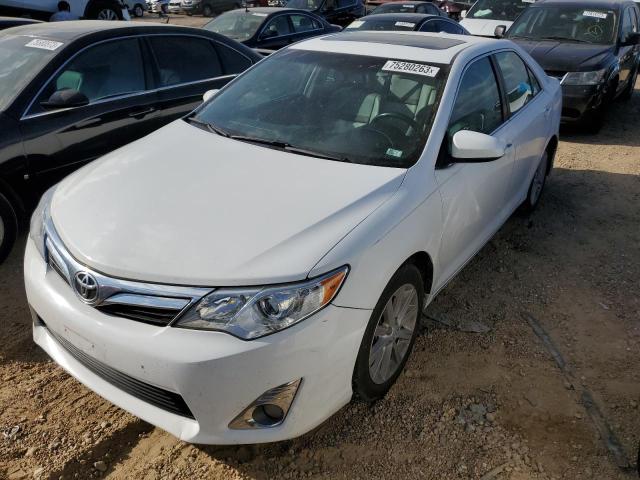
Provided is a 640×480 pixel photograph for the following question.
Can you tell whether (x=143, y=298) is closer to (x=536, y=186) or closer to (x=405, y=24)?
(x=536, y=186)

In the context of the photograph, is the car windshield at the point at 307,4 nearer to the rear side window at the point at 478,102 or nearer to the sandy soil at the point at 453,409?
the rear side window at the point at 478,102

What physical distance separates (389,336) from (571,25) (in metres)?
7.04

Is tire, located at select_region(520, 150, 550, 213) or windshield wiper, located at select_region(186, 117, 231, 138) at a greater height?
windshield wiper, located at select_region(186, 117, 231, 138)

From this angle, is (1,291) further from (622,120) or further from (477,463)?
(622,120)

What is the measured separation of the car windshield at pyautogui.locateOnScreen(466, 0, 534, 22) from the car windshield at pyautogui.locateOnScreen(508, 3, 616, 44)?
3.37 metres

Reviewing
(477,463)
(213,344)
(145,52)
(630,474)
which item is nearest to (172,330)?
(213,344)

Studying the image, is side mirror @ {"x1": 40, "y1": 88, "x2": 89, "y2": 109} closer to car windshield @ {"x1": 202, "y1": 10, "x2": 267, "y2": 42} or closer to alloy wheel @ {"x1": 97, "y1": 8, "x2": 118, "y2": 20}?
car windshield @ {"x1": 202, "y1": 10, "x2": 267, "y2": 42}

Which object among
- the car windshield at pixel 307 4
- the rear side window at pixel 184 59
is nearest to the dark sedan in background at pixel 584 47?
the rear side window at pixel 184 59

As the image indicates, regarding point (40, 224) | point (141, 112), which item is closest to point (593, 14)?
point (141, 112)

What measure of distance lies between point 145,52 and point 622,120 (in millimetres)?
6946

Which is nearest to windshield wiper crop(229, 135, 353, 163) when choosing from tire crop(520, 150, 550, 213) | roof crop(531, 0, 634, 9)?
tire crop(520, 150, 550, 213)

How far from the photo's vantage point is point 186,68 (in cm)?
484

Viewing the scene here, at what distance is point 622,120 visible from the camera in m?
8.15

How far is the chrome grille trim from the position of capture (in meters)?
1.95
